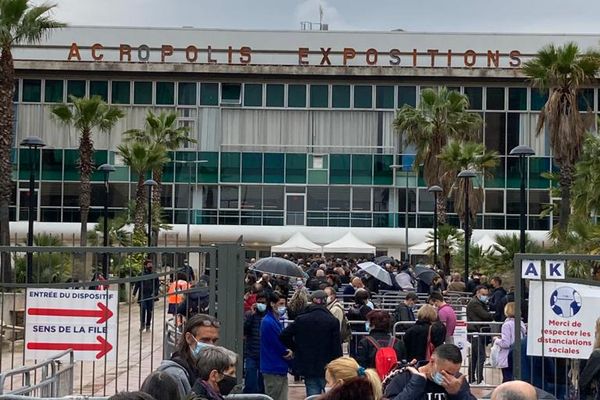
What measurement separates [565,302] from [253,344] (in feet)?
19.6

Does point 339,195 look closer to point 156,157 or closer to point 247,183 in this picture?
point 247,183

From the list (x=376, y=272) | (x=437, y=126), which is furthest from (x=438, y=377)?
(x=437, y=126)

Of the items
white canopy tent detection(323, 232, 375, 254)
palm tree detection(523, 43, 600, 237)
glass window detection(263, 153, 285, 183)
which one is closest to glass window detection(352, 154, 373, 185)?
glass window detection(263, 153, 285, 183)

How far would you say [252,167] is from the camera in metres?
63.5

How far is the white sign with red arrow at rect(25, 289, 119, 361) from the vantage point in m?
10.1

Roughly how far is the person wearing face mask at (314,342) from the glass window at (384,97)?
1995 inches

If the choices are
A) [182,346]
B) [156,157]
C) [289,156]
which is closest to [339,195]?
[289,156]

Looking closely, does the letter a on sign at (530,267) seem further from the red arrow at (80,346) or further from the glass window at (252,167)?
the glass window at (252,167)

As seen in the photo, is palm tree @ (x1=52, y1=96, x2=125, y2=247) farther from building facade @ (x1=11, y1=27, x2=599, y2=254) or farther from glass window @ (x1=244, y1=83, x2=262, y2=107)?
glass window @ (x1=244, y1=83, x2=262, y2=107)

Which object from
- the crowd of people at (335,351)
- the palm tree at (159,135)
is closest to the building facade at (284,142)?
the palm tree at (159,135)

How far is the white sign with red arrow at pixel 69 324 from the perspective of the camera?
33.1ft

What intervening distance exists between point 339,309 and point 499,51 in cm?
5671

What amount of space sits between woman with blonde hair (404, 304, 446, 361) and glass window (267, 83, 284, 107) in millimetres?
50552

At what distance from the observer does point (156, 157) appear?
52.9 metres
